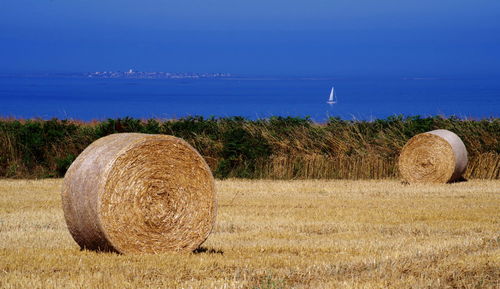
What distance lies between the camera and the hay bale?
11109 mm

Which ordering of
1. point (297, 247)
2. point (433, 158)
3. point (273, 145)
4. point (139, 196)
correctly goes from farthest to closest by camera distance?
point (273, 145), point (433, 158), point (297, 247), point (139, 196)

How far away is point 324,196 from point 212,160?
18.9 feet

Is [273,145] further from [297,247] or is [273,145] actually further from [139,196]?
[139,196]

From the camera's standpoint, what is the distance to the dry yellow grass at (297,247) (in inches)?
378

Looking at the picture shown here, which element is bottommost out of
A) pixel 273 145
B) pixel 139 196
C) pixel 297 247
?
pixel 297 247

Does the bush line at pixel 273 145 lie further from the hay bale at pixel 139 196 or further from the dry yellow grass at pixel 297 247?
the hay bale at pixel 139 196

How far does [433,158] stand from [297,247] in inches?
448

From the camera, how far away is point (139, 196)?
11453 mm

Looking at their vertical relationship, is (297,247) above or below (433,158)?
below

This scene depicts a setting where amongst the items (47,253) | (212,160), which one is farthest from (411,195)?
(47,253)

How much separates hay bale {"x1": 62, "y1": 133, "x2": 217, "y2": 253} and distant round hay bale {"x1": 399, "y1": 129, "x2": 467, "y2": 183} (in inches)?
473

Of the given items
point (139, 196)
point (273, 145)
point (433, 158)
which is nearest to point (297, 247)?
point (139, 196)

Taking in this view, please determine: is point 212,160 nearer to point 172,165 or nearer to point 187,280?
point 172,165

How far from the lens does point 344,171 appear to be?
2450 cm
